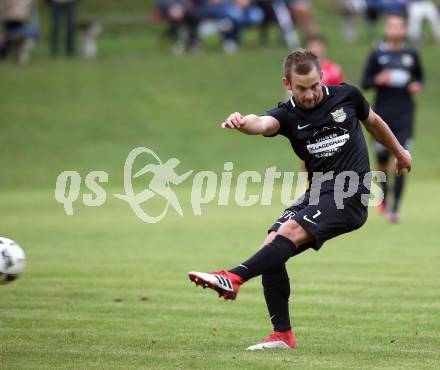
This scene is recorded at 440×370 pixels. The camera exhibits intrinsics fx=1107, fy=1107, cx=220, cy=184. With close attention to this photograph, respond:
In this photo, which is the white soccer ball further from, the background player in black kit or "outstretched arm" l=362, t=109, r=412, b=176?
the background player in black kit

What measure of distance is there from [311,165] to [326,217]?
48 cm

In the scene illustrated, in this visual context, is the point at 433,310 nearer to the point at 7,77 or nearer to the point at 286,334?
the point at 286,334

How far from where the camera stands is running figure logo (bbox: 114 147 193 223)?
62.5 ft

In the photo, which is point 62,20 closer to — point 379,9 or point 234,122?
point 379,9

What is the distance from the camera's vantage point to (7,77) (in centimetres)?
2991

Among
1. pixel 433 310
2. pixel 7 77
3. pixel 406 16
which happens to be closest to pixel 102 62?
pixel 7 77

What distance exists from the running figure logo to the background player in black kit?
3.91m

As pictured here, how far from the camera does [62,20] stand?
33.2 meters

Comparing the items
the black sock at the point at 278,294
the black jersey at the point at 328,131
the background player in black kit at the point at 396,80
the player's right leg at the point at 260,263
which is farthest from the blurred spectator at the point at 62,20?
the player's right leg at the point at 260,263

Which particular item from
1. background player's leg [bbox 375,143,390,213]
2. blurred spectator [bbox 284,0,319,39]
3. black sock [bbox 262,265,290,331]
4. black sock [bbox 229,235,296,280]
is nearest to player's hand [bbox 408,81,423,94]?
background player's leg [bbox 375,143,390,213]

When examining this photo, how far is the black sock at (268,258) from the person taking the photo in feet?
22.8

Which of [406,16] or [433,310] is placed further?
[406,16]

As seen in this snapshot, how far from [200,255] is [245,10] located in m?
19.8

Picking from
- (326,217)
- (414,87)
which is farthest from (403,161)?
(414,87)
